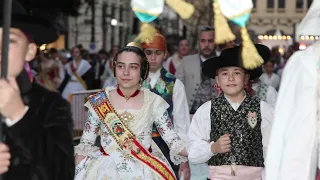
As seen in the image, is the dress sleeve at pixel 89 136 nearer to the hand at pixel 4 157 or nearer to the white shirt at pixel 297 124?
the white shirt at pixel 297 124

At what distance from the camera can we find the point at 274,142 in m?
4.79

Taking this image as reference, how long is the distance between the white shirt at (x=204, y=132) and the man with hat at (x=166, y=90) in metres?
1.16

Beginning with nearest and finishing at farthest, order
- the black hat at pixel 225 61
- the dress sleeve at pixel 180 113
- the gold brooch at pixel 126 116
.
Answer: the black hat at pixel 225 61 → the gold brooch at pixel 126 116 → the dress sleeve at pixel 180 113

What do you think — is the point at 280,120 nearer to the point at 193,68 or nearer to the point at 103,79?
the point at 193,68

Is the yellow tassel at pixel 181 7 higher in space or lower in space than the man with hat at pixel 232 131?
higher

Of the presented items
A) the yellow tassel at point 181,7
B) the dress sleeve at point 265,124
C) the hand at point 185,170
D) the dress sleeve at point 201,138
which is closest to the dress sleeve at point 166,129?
the hand at point 185,170

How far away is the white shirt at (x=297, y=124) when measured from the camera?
4.69 m

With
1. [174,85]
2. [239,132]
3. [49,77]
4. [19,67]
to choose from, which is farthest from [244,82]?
[49,77]

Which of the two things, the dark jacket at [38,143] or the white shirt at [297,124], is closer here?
the dark jacket at [38,143]

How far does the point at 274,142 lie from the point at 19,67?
5.50 feet

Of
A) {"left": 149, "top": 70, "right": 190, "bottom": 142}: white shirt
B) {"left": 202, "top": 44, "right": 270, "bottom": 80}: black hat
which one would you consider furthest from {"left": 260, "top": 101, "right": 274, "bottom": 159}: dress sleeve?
{"left": 149, "top": 70, "right": 190, "bottom": 142}: white shirt

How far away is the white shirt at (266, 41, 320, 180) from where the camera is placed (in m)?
4.69

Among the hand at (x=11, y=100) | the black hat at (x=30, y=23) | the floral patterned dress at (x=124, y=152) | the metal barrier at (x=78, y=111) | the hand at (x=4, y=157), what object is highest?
the black hat at (x=30, y=23)

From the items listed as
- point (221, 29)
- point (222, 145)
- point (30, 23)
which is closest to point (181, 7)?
point (221, 29)
